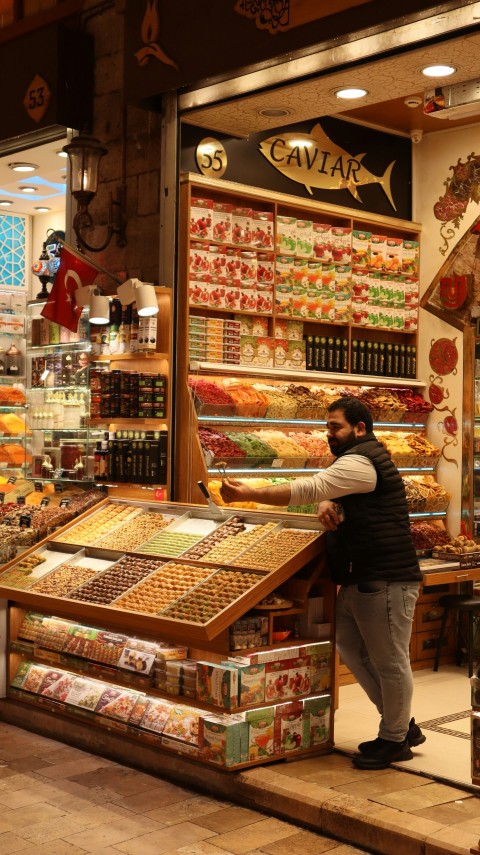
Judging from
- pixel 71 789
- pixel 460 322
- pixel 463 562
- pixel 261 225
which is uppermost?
pixel 261 225

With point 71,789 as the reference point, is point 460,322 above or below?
above

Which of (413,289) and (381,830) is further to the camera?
(413,289)

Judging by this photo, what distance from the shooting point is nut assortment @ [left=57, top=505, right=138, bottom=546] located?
6703 millimetres

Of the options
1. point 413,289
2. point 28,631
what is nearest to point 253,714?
point 28,631

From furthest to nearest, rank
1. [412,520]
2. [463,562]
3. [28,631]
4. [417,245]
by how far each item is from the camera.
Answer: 1. [417,245]
2. [412,520]
3. [463,562]
4. [28,631]

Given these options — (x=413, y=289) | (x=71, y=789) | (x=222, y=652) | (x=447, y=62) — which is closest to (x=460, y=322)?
(x=413, y=289)

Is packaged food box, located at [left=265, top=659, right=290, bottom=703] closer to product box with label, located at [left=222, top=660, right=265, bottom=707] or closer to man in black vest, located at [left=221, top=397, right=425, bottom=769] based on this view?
product box with label, located at [left=222, top=660, right=265, bottom=707]

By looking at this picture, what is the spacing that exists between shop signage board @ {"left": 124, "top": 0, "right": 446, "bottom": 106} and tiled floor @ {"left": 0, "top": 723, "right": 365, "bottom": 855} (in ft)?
13.4

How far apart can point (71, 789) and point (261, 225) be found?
450 centimetres

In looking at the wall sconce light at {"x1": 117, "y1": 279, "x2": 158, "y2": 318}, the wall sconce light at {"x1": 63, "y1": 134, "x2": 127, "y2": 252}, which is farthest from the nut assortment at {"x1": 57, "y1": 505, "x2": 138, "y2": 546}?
the wall sconce light at {"x1": 63, "y1": 134, "x2": 127, "y2": 252}

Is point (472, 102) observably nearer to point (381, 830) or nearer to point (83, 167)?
point (83, 167)

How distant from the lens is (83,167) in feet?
25.0

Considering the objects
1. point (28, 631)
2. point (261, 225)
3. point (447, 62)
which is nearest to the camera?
point (447, 62)

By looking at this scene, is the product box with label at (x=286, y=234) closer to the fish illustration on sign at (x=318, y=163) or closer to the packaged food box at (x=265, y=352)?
the fish illustration on sign at (x=318, y=163)
